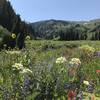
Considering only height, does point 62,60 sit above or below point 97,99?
above

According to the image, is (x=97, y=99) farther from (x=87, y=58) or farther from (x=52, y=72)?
(x=87, y=58)

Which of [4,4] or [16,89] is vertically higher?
[4,4]

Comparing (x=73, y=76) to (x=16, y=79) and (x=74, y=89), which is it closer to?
(x=74, y=89)

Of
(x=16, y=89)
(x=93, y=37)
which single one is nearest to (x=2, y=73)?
(x=16, y=89)

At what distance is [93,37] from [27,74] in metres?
146

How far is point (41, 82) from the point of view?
7.43m

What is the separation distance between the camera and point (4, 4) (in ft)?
156

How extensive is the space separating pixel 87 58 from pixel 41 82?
560cm

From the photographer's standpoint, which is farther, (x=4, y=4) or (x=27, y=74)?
(x=4, y=4)

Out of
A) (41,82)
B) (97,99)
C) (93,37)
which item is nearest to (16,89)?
(41,82)

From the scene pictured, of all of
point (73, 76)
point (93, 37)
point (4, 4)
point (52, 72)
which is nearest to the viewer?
point (52, 72)

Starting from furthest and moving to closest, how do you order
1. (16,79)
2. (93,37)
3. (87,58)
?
(93,37), (87,58), (16,79)

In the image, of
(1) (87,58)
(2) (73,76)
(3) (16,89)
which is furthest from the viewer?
(1) (87,58)

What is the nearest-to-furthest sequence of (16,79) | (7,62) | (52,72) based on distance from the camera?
1. (16,79)
2. (52,72)
3. (7,62)
